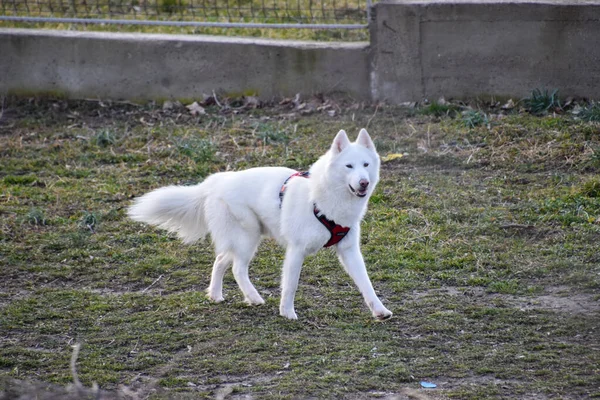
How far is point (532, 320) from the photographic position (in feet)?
16.3

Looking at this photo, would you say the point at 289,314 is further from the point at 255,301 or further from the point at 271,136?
the point at 271,136

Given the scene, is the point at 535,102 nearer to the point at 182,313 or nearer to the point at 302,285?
the point at 302,285

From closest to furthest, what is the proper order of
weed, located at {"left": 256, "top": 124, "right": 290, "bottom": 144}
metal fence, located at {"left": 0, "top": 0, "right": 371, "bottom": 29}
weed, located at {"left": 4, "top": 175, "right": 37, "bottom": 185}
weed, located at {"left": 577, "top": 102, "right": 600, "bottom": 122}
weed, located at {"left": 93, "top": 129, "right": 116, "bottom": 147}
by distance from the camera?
weed, located at {"left": 4, "top": 175, "right": 37, "bottom": 185}
weed, located at {"left": 577, "top": 102, "right": 600, "bottom": 122}
weed, located at {"left": 256, "top": 124, "right": 290, "bottom": 144}
weed, located at {"left": 93, "top": 129, "right": 116, "bottom": 147}
metal fence, located at {"left": 0, "top": 0, "right": 371, "bottom": 29}

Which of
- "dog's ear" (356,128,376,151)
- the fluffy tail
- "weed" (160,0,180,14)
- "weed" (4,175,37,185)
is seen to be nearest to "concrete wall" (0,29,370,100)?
"weed" (160,0,180,14)

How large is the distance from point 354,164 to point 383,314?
37.2 inches

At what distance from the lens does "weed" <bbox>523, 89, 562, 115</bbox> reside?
8656 mm

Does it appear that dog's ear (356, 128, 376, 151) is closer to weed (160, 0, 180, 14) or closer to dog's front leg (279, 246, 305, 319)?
dog's front leg (279, 246, 305, 319)

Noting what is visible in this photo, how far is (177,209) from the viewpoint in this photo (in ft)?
19.0

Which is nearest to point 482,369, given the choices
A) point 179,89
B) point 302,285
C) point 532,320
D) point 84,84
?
point 532,320

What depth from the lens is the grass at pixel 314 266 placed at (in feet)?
14.5

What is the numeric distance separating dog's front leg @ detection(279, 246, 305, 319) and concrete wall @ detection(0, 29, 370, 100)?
4.65 metres

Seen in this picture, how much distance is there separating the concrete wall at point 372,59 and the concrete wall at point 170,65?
0.04 ft

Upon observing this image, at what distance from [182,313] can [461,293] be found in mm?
1825

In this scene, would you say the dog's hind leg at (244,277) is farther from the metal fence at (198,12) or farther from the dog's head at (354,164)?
the metal fence at (198,12)
